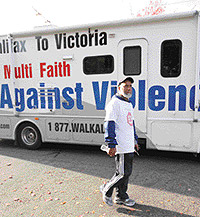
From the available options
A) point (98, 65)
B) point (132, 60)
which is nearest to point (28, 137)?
point (98, 65)

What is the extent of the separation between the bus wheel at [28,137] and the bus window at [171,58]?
153 inches

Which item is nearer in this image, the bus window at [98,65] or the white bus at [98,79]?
the white bus at [98,79]

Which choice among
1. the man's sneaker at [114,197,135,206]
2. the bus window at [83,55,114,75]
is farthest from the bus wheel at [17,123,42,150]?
the man's sneaker at [114,197,135,206]

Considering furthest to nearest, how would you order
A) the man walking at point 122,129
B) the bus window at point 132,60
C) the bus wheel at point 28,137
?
1. the bus wheel at point 28,137
2. the bus window at point 132,60
3. the man walking at point 122,129

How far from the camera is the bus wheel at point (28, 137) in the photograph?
19.5 feet

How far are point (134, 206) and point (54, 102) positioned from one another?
3.35 meters

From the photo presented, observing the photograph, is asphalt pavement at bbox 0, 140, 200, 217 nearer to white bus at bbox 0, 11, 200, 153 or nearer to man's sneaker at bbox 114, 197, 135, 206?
man's sneaker at bbox 114, 197, 135, 206

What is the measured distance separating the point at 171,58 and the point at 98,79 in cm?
175

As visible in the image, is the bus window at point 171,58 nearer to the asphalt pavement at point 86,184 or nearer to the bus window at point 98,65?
the bus window at point 98,65

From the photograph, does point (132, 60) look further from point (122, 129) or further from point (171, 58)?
point (122, 129)

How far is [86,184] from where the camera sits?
3936 millimetres

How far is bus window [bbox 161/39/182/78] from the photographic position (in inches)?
176

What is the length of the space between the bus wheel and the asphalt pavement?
0.89ft

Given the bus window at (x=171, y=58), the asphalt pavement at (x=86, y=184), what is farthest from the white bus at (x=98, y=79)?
the asphalt pavement at (x=86, y=184)
